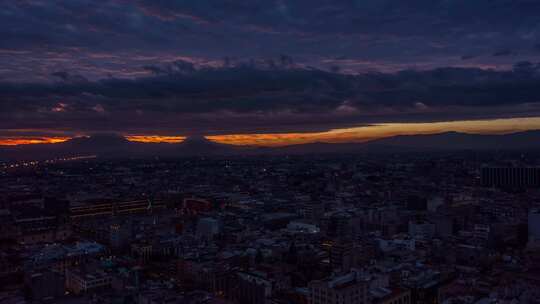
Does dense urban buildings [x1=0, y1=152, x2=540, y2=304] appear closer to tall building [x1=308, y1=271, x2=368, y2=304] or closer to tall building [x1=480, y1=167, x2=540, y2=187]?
tall building [x1=308, y1=271, x2=368, y2=304]

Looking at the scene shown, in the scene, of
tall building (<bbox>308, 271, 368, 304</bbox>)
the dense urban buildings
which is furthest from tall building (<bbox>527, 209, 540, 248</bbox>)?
tall building (<bbox>308, 271, 368, 304</bbox>)

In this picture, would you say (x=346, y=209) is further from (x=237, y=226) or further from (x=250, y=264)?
(x=250, y=264)

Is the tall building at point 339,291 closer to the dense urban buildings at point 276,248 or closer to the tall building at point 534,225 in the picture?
the dense urban buildings at point 276,248

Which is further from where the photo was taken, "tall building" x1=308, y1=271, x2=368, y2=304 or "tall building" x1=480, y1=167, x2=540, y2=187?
"tall building" x1=480, y1=167, x2=540, y2=187

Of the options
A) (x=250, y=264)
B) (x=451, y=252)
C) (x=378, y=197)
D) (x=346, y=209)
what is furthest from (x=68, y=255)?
(x=378, y=197)

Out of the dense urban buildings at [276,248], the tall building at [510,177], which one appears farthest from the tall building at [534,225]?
the tall building at [510,177]
